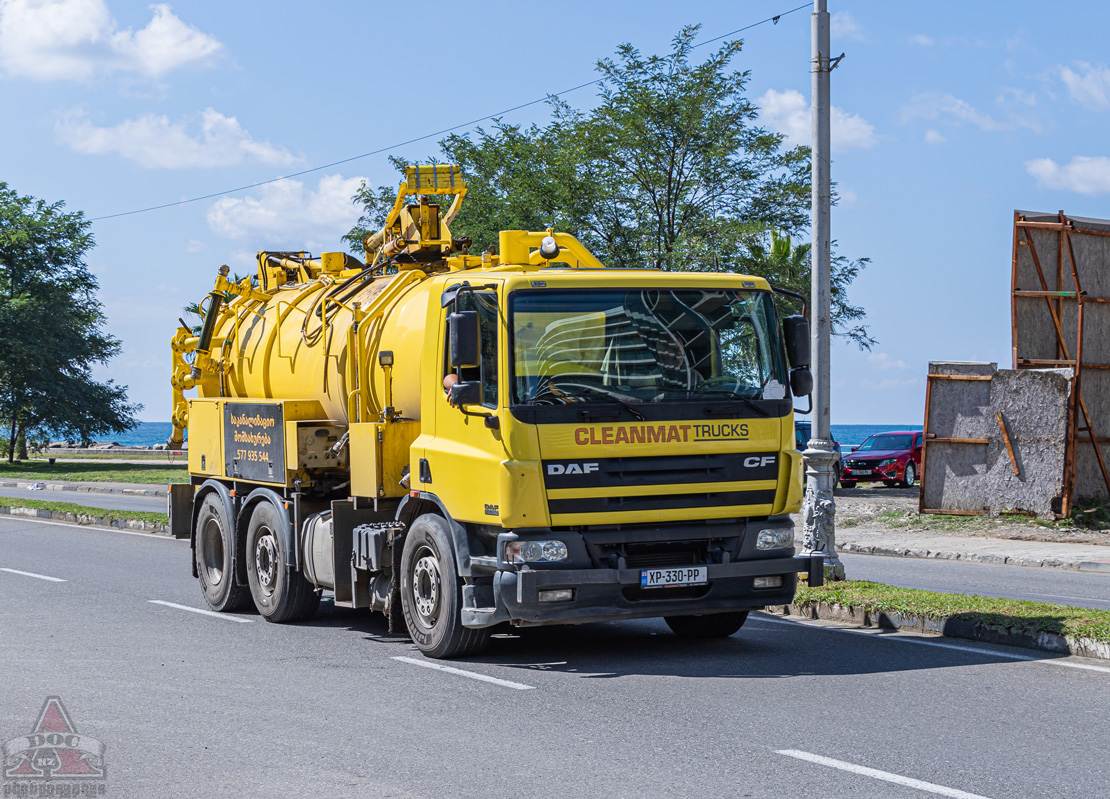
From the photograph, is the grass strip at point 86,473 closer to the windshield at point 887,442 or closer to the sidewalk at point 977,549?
the windshield at point 887,442

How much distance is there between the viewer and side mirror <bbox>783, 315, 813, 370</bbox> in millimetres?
9602

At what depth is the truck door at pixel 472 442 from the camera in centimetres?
880

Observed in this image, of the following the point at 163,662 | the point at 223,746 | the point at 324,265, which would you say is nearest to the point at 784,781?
the point at 223,746

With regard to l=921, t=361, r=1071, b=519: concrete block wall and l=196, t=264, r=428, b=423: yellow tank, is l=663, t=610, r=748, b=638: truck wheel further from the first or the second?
l=921, t=361, r=1071, b=519: concrete block wall


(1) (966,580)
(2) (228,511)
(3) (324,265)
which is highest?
(3) (324,265)

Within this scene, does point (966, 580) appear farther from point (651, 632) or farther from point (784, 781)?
point (784, 781)

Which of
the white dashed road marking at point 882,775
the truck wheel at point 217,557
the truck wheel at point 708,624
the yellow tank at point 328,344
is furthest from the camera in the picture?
the truck wheel at point 217,557

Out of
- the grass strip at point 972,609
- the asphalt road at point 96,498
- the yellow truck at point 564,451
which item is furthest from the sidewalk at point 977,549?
the asphalt road at point 96,498

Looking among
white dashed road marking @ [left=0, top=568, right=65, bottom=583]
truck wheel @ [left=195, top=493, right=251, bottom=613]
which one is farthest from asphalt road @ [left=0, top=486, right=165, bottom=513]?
truck wheel @ [left=195, top=493, right=251, bottom=613]

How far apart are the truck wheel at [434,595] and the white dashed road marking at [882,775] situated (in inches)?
132

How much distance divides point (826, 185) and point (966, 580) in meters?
5.37

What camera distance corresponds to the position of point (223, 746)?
22.0 ft

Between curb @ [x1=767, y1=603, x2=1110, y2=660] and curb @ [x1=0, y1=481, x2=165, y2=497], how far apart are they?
91.1 ft

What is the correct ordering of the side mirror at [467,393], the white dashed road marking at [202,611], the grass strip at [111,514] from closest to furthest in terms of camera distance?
the side mirror at [467,393] → the white dashed road marking at [202,611] → the grass strip at [111,514]
